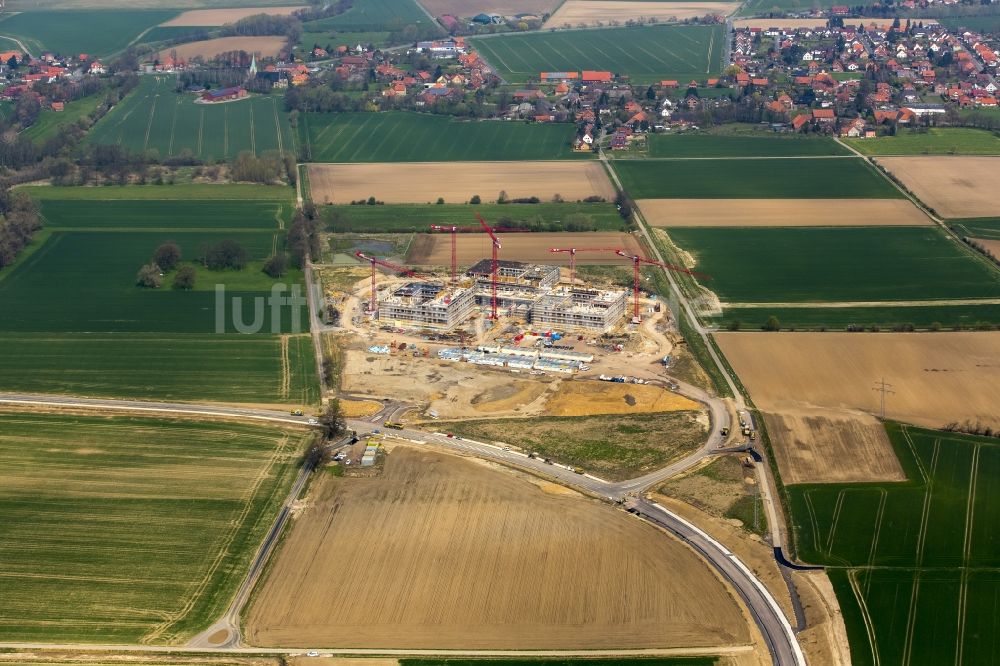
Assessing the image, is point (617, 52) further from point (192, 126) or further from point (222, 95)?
point (192, 126)

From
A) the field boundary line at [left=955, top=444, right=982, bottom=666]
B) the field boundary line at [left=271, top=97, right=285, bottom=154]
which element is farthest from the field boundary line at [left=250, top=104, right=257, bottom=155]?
the field boundary line at [left=955, top=444, right=982, bottom=666]

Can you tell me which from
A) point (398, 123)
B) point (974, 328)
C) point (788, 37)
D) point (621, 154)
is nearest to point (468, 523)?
point (974, 328)

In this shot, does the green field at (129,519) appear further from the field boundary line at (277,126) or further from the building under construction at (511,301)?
the field boundary line at (277,126)

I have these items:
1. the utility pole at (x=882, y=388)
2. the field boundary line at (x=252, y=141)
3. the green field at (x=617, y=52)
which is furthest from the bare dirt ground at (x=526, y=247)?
the green field at (x=617, y=52)

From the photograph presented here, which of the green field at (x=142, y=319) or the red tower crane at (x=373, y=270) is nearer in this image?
the green field at (x=142, y=319)

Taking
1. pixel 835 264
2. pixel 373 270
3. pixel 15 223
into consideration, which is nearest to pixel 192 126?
pixel 15 223

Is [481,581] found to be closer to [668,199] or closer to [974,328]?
[974,328]
